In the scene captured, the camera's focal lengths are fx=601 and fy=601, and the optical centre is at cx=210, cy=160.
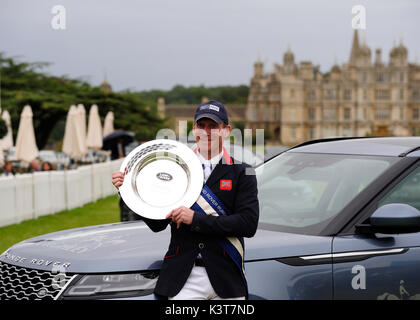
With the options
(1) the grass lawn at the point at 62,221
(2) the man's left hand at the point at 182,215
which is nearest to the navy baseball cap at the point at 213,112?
(2) the man's left hand at the point at 182,215

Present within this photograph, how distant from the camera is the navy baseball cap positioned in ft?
9.36

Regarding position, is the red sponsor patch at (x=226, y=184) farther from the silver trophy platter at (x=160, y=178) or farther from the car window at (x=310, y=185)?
the car window at (x=310, y=185)

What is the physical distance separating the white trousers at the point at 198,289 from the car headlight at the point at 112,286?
0.18 meters

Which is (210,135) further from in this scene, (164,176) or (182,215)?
(182,215)

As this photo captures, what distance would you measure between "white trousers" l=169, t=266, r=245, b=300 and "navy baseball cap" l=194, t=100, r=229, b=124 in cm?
72

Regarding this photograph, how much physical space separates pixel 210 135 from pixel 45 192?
995 centimetres

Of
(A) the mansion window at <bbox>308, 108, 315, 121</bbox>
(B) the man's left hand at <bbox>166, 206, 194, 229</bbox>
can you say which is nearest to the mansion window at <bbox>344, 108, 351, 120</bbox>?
(A) the mansion window at <bbox>308, 108, 315, 121</bbox>

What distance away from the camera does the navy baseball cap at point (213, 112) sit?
2854 mm

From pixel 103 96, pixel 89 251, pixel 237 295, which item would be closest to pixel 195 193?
pixel 237 295

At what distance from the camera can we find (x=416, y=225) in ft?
11.0

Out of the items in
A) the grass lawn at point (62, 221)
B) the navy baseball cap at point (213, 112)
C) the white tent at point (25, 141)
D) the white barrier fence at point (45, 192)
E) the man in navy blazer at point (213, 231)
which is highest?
the navy baseball cap at point (213, 112)

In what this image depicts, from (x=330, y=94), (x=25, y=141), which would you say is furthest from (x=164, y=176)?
(x=330, y=94)
